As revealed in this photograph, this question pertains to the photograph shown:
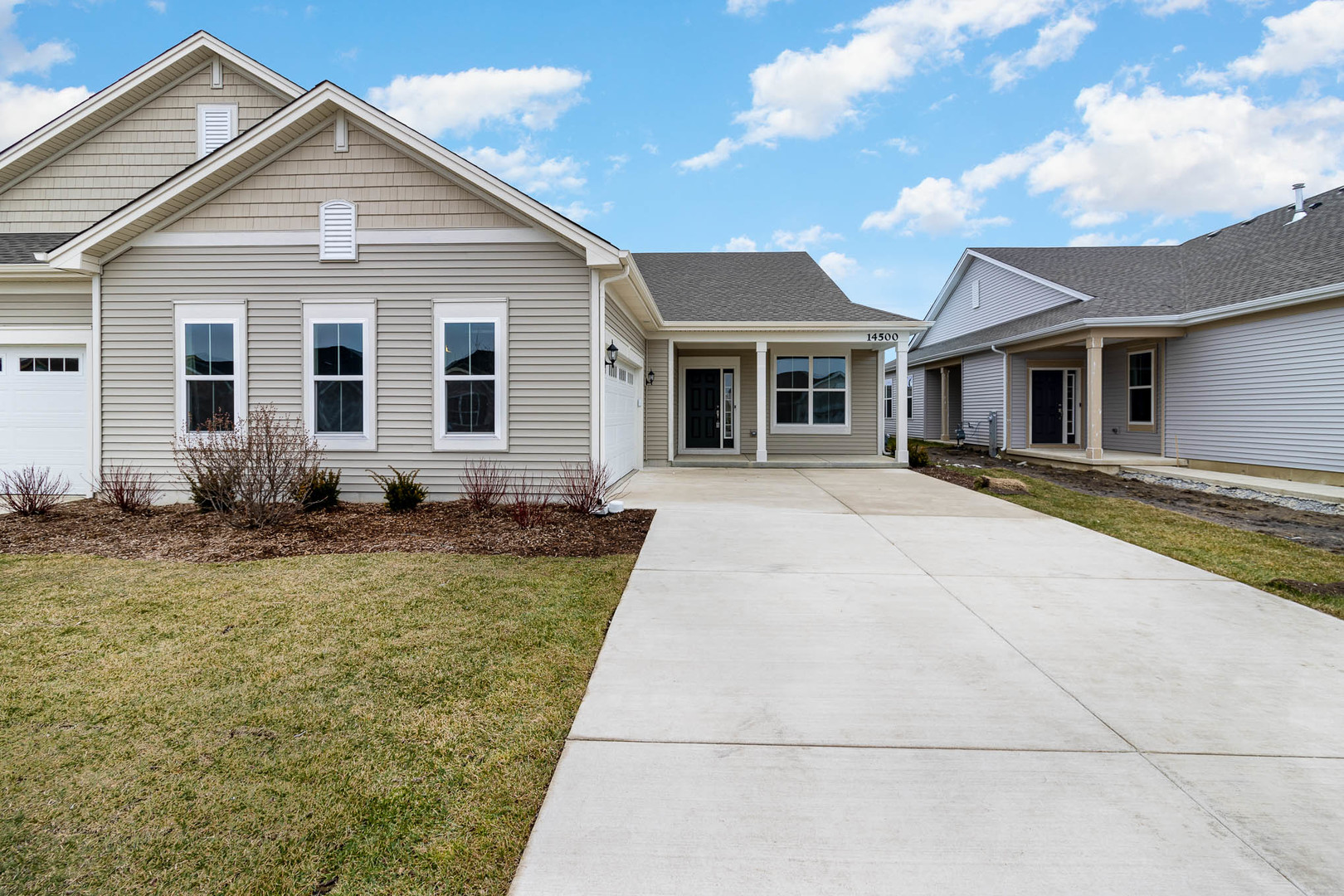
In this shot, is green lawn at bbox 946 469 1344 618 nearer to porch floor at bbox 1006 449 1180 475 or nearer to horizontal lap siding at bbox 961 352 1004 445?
porch floor at bbox 1006 449 1180 475

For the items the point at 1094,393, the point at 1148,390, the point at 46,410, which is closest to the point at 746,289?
the point at 1094,393

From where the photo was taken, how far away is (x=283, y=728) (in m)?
2.88

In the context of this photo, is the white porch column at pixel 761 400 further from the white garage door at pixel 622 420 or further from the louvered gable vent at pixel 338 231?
the louvered gable vent at pixel 338 231

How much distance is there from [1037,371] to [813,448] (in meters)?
7.15

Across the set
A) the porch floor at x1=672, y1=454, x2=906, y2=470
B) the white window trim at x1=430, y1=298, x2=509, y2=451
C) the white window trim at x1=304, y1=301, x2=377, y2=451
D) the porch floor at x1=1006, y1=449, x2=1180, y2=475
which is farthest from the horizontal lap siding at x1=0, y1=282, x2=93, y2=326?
the porch floor at x1=1006, y1=449, x2=1180, y2=475

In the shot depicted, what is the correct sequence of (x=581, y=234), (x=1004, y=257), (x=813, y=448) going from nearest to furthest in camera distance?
(x=581, y=234) → (x=813, y=448) → (x=1004, y=257)

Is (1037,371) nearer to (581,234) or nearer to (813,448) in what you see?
(813,448)

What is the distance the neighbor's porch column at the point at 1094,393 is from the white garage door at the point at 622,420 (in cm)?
973

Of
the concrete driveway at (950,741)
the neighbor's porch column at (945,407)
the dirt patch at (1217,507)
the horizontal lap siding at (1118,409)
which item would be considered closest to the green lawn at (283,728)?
the concrete driveway at (950,741)

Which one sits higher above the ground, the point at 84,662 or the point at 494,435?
the point at 494,435


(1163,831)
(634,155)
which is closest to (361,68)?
(634,155)

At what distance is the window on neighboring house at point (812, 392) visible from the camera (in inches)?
627

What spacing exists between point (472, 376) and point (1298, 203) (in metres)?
18.7

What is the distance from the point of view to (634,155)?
65.9ft
